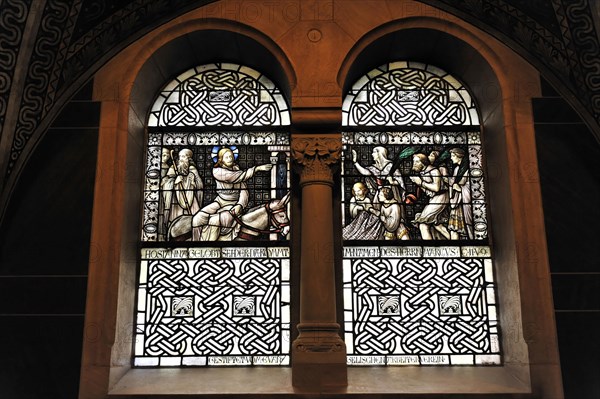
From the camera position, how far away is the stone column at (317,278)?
633 centimetres

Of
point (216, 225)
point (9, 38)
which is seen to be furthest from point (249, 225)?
point (9, 38)

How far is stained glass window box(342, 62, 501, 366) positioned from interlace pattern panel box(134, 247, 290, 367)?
704mm

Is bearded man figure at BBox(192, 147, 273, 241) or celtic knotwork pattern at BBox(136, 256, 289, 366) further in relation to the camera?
bearded man figure at BBox(192, 147, 273, 241)

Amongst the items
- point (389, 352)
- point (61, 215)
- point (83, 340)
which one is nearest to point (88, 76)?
point (61, 215)

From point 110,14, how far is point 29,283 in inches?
106

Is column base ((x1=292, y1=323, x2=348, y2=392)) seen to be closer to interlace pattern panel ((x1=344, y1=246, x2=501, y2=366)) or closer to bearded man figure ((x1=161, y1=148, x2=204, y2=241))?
interlace pattern panel ((x1=344, y1=246, x2=501, y2=366))

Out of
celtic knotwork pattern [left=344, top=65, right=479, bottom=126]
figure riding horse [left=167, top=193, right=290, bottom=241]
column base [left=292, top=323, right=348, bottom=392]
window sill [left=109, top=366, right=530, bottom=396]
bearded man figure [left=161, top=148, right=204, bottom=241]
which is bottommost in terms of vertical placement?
window sill [left=109, top=366, right=530, bottom=396]

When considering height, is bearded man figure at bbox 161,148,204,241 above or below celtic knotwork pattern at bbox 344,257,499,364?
above

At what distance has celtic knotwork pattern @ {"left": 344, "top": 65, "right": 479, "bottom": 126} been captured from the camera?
770 centimetres

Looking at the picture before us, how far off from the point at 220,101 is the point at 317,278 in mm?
2352

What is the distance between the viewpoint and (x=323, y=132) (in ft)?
23.1

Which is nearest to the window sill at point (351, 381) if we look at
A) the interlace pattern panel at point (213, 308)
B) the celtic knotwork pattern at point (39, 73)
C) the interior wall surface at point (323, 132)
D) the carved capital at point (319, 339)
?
the interior wall surface at point (323, 132)

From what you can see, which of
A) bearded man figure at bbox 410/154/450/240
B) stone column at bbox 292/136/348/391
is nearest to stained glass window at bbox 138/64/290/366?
stone column at bbox 292/136/348/391

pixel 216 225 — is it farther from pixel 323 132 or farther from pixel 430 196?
pixel 430 196
